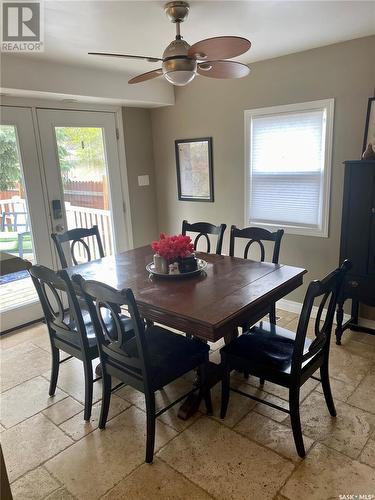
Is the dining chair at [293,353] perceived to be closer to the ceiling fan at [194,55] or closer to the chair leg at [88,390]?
the chair leg at [88,390]

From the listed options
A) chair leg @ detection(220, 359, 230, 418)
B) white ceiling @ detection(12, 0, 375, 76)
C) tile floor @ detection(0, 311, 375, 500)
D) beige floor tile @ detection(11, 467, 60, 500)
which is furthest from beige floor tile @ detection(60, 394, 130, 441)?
white ceiling @ detection(12, 0, 375, 76)

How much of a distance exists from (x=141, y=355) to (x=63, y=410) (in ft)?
3.13

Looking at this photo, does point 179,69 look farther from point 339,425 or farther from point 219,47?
point 339,425

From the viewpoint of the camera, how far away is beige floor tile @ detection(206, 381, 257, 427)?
87.1 inches

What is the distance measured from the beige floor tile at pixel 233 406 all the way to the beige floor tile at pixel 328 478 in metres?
0.46

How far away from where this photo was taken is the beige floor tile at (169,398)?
2.21 meters

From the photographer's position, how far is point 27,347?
3.20m

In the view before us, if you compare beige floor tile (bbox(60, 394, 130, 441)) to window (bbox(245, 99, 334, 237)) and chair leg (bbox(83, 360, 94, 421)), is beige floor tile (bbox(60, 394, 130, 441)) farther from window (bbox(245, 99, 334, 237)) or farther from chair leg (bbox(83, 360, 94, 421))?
window (bbox(245, 99, 334, 237))

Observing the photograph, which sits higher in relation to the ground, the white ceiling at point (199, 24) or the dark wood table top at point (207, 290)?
the white ceiling at point (199, 24)

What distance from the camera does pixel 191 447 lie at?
201cm

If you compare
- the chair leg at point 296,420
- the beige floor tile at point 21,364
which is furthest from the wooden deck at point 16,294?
the chair leg at point 296,420

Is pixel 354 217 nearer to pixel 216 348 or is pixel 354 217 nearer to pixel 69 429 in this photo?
pixel 216 348

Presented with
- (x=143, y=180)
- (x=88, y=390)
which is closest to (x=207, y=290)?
(x=88, y=390)

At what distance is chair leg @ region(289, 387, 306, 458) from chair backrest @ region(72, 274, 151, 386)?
741 millimetres
